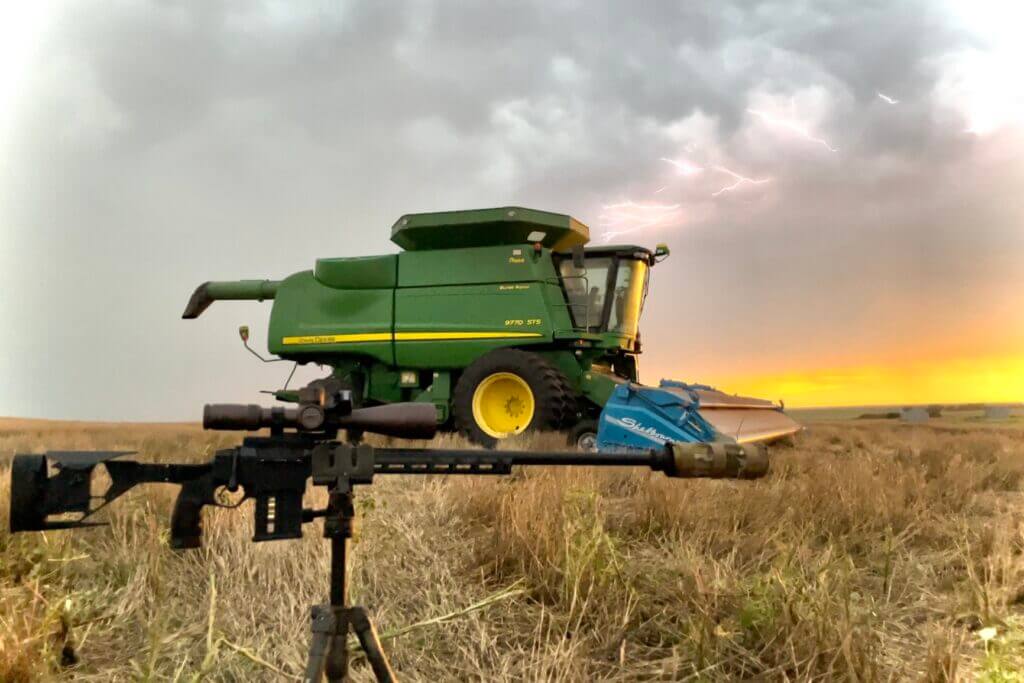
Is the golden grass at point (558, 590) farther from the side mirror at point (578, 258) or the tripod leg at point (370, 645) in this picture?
the side mirror at point (578, 258)

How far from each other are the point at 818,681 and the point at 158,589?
10.9 feet

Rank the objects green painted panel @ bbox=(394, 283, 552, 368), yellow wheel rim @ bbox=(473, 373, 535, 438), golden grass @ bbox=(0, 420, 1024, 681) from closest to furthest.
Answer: golden grass @ bbox=(0, 420, 1024, 681) → yellow wheel rim @ bbox=(473, 373, 535, 438) → green painted panel @ bbox=(394, 283, 552, 368)

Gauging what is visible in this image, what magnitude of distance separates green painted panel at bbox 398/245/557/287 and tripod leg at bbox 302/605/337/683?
9151mm

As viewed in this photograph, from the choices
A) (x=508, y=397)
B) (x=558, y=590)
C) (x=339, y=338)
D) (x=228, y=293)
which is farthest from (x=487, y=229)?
(x=558, y=590)

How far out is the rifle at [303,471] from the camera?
2.50 metres

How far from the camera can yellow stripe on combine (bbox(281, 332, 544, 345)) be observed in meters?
11.5

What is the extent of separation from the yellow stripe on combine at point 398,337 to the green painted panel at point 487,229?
59.5 inches

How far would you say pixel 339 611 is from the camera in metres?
2.46

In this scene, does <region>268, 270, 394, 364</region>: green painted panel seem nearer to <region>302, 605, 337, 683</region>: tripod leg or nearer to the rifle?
the rifle

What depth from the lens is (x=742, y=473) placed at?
2895 millimetres

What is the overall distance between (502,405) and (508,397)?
0.56ft

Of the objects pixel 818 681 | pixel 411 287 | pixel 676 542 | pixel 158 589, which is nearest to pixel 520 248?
pixel 411 287

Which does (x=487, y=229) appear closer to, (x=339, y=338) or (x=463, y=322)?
(x=463, y=322)

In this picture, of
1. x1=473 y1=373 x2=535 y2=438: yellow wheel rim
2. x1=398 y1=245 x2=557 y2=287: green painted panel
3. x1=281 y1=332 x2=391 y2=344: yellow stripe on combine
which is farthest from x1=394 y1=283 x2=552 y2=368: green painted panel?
x1=473 y1=373 x2=535 y2=438: yellow wheel rim
